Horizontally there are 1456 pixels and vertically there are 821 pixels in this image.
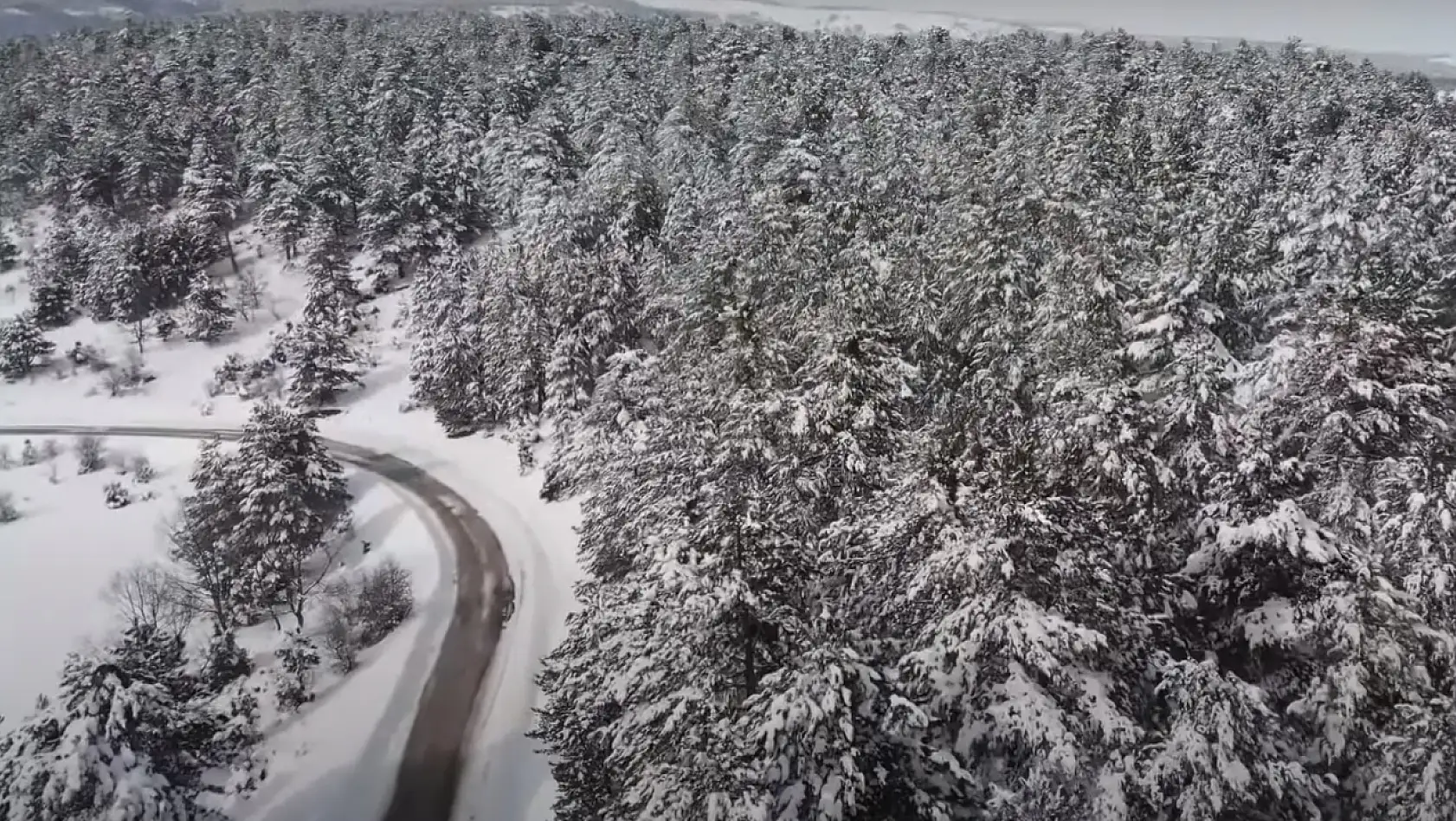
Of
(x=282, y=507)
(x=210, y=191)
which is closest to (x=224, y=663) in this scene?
(x=282, y=507)

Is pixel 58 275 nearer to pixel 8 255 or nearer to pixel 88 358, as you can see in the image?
pixel 88 358

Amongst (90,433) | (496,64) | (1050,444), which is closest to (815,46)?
(496,64)

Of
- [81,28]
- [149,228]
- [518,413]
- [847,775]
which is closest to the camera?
[847,775]

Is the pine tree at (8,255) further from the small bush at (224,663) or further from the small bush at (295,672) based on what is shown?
the small bush at (295,672)

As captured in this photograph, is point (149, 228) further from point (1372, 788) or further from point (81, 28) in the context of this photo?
point (81, 28)

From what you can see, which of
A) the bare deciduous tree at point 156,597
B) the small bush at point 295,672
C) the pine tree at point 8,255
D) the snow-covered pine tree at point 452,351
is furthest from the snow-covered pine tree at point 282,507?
the pine tree at point 8,255

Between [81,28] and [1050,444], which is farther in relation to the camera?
[81,28]

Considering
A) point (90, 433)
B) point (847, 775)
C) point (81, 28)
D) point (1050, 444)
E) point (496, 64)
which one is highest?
point (81, 28)
